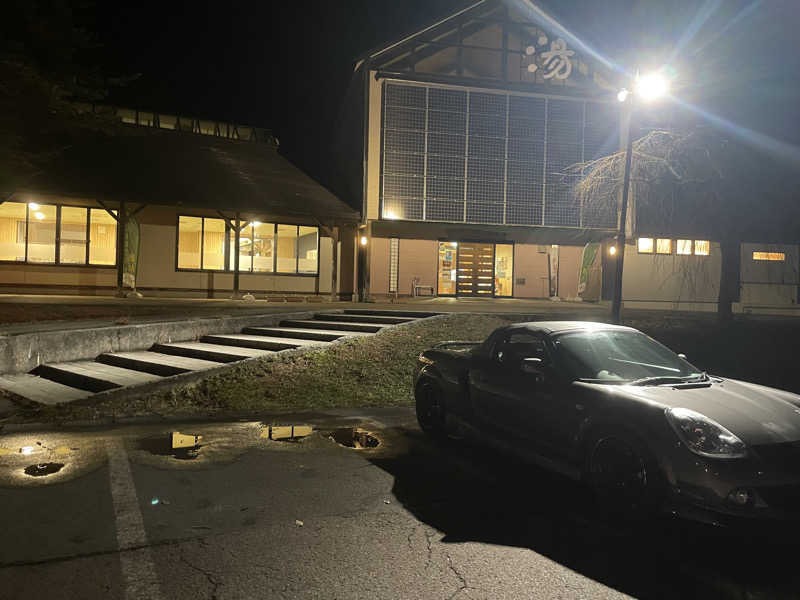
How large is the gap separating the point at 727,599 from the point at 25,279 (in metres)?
21.2

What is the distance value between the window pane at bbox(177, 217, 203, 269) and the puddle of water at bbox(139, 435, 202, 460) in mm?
15172

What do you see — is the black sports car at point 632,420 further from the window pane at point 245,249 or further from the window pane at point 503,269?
the window pane at point 503,269

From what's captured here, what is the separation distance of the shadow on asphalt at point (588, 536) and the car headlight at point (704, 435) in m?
0.49

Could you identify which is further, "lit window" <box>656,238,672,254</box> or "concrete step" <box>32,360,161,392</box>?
"lit window" <box>656,238,672,254</box>

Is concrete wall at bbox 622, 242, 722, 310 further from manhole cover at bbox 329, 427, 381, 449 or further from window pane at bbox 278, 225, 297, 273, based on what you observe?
manhole cover at bbox 329, 427, 381, 449

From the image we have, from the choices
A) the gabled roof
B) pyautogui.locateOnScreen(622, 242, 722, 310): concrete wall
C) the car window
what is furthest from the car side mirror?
pyautogui.locateOnScreen(622, 242, 722, 310): concrete wall

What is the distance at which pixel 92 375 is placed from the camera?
29.7ft

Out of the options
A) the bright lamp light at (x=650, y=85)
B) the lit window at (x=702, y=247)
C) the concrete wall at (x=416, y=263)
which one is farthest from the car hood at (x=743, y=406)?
the lit window at (x=702, y=247)

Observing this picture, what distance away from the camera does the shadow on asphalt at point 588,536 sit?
3320 mm

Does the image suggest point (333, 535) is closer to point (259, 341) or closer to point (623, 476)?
point (623, 476)

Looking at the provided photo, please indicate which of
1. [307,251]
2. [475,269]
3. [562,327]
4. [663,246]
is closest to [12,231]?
[307,251]

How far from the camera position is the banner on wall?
2334cm

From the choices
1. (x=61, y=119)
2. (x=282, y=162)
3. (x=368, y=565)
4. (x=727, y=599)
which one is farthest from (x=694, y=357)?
(x=282, y=162)

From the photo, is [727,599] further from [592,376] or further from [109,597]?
[109,597]
